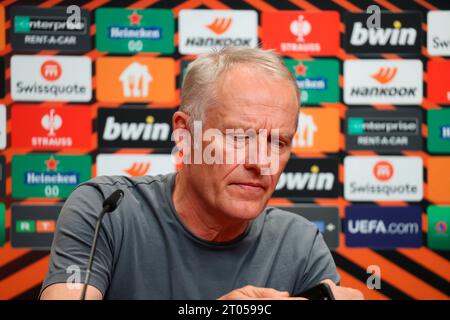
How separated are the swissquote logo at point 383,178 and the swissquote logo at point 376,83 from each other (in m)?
0.28

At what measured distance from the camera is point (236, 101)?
1.17m

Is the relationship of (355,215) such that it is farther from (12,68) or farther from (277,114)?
(12,68)

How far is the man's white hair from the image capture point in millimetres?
1196

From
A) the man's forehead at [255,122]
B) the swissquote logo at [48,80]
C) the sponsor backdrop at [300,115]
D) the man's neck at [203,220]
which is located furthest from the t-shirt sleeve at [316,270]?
the swissquote logo at [48,80]

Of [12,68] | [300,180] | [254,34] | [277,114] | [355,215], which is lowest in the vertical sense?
[355,215]

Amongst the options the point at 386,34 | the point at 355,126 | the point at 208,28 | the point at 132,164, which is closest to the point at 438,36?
the point at 386,34

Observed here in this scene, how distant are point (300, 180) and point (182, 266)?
148cm

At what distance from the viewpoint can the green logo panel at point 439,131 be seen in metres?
2.63

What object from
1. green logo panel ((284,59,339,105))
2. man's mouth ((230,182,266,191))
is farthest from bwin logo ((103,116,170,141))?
man's mouth ((230,182,266,191))

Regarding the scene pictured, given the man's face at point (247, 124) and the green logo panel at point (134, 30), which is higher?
the green logo panel at point (134, 30)

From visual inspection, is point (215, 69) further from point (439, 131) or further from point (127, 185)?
point (439, 131)

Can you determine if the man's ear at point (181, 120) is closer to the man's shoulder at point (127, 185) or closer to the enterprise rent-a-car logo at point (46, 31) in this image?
the man's shoulder at point (127, 185)
